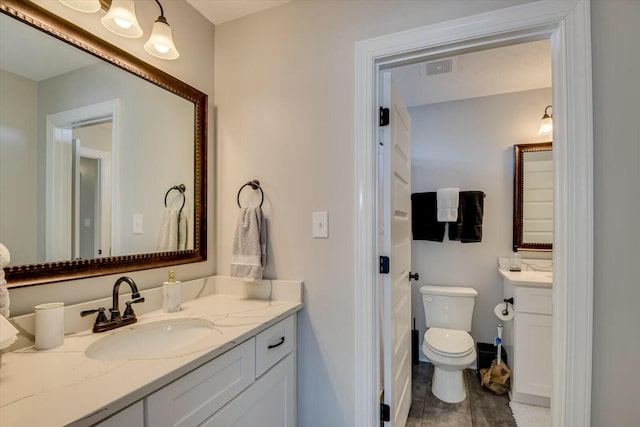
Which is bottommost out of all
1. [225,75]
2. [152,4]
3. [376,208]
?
[376,208]

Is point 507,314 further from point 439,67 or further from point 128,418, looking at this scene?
point 128,418

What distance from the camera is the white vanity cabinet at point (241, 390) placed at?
0.81 metres

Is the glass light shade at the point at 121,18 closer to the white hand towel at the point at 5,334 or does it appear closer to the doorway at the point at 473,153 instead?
the white hand towel at the point at 5,334

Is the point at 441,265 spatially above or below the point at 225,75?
below

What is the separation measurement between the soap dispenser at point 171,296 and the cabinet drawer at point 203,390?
0.43m

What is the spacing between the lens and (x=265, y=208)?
1.59 m

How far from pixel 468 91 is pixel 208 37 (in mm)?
2067

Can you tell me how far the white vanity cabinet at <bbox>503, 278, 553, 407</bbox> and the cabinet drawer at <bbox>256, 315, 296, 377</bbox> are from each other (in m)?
1.66

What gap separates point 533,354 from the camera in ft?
6.80

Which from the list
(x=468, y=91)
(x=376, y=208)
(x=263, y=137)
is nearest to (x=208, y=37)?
(x=263, y=137)

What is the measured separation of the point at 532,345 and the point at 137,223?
2.53 meters

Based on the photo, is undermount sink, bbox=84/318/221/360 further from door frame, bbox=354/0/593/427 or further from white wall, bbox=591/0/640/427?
white wall, bbox=591/0/640/427

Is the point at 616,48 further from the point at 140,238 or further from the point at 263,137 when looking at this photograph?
→ the point at 140,238

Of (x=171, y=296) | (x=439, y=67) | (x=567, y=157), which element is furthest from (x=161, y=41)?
(x=439, y=67)
